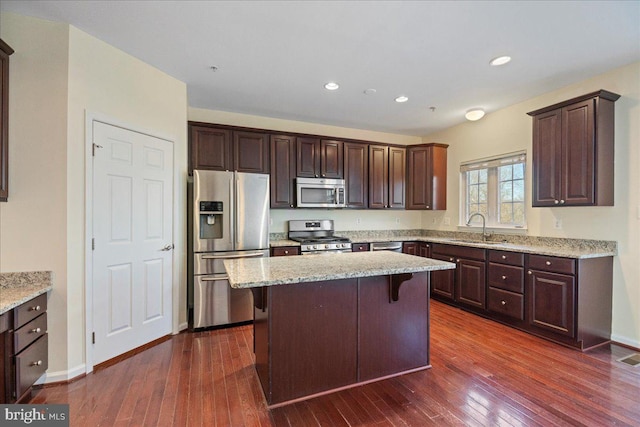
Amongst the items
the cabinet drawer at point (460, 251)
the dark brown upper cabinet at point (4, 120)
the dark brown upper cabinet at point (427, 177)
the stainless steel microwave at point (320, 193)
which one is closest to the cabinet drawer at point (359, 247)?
the stainless steel microwave at point (320, 193)

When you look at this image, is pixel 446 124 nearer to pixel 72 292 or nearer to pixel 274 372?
pixel 274 372

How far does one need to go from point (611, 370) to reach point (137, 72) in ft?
15.8

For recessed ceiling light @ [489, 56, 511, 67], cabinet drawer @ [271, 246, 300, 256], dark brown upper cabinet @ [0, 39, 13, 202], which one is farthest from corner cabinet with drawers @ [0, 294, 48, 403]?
recessed ceiling light @ [489, 56, 511, 67]

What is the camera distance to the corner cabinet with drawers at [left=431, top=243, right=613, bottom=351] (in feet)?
9.30

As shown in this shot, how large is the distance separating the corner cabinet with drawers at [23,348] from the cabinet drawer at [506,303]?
426cm

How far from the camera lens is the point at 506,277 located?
11.2ft

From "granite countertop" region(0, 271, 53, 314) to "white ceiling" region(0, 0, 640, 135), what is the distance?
1.89 meters

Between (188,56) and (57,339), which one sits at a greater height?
(188,56)

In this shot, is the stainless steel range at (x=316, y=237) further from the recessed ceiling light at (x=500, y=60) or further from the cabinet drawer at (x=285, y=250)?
the recessed ceiling light at (x=500, y=60)

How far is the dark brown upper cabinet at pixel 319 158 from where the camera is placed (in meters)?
4.37

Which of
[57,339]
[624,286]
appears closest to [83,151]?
[57,339]

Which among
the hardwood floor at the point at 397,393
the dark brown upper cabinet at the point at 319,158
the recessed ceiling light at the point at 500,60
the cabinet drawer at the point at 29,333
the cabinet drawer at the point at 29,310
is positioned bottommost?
the hardwood floor at the point at 397,393

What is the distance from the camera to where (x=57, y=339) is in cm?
228

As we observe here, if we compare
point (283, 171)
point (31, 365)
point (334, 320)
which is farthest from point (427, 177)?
point (31, 365)
